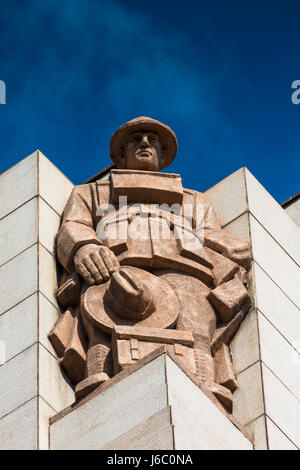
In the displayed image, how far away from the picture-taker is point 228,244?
15156 mm

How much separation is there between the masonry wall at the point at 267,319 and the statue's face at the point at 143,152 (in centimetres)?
93

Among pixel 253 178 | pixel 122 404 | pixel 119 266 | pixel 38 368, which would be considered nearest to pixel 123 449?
pixel 122 404

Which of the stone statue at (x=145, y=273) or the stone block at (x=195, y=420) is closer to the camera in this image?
the stone block at (x=195, y=420)

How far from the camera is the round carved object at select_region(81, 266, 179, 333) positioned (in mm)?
13719

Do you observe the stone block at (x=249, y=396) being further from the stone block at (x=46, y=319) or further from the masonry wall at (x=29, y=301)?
the stone block at (x=46, y=319)

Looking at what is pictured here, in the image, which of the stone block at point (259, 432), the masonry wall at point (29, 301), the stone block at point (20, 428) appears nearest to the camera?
the stone block at point (20, 428)

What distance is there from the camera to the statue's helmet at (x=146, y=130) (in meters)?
16.0

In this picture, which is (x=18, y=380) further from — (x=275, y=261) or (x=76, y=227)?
(x=275, y=261)

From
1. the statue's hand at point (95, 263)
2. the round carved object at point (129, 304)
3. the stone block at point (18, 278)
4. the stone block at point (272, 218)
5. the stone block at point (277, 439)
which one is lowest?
the stone block at point (277, 439)

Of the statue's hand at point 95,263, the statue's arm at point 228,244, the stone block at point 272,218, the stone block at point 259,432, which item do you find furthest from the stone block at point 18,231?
the stone block at point 259,432

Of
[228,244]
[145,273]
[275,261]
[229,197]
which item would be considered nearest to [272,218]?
[229,197]

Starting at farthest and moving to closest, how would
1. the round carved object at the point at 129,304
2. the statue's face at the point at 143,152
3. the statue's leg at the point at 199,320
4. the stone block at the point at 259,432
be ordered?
the statue's face at the point at 143,152 → the round carved object at the point at 129,304 → the statue's leg at the point at 199,320 → the stone block at the point at 259,432

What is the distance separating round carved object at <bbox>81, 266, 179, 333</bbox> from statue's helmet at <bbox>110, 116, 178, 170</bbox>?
2.48 metres
